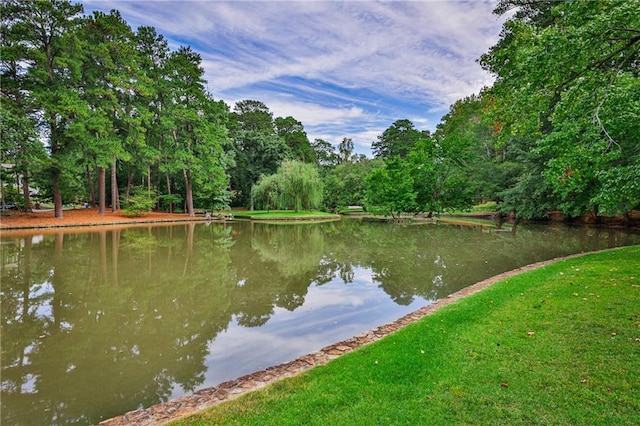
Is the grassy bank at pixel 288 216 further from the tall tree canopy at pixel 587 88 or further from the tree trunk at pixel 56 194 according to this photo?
the tall tree canopy at pixel 587 88

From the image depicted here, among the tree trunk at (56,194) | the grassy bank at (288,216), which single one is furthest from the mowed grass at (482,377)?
the grassy bank at (288,216)

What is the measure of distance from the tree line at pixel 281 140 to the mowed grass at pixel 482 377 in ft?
6.91

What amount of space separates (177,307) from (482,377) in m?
4.87

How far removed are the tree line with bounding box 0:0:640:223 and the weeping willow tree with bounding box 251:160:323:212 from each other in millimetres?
123

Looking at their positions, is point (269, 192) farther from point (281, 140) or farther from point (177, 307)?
point (177, 307)

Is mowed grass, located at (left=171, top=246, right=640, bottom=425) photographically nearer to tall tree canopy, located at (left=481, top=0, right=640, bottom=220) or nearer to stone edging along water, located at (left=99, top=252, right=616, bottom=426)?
stone edging along water, located at (left=99, top=252, right=616, bottom=426)

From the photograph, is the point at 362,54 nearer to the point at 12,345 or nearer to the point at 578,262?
the point at 578,262

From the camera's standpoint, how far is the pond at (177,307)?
11.0 ft

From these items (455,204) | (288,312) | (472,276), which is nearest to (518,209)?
(455,204)

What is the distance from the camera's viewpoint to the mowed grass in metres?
2.34

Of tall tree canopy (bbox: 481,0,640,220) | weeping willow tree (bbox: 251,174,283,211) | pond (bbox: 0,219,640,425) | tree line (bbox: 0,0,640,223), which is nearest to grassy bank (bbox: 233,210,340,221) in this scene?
tree line (bbox: 0,0,640,223)

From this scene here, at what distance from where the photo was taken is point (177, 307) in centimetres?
570

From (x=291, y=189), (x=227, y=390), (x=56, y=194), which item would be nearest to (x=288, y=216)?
(x=291, y=189)

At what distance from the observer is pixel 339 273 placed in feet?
29.0
